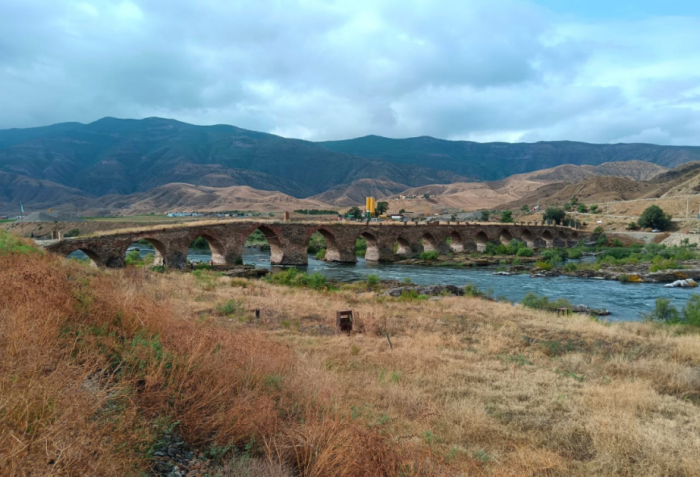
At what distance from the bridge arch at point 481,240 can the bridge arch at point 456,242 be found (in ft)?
10.1

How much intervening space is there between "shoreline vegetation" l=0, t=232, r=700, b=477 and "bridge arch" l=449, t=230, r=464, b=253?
3895 centimetres

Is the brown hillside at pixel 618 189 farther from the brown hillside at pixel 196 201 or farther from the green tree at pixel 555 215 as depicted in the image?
the brown hillside at pixel 196 201

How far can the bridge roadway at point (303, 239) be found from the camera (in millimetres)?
25297

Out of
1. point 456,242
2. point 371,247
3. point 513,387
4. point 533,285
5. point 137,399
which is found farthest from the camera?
point 456,242

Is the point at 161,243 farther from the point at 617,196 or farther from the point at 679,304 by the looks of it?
the point at 617,196

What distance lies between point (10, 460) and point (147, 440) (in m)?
0.94

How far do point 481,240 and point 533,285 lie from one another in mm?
25266

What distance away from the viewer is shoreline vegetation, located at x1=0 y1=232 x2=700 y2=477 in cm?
294

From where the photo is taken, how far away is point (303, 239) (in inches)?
1494

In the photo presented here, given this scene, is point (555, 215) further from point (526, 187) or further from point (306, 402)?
point (526, 187)

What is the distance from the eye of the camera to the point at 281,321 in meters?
11.7

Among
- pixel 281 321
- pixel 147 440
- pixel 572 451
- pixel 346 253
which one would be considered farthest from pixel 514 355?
pixel 346 253

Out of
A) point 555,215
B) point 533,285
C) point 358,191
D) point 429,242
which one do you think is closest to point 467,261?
point 429,242

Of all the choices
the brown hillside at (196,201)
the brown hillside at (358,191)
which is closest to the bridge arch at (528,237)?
the brown hillside at (196,201)
